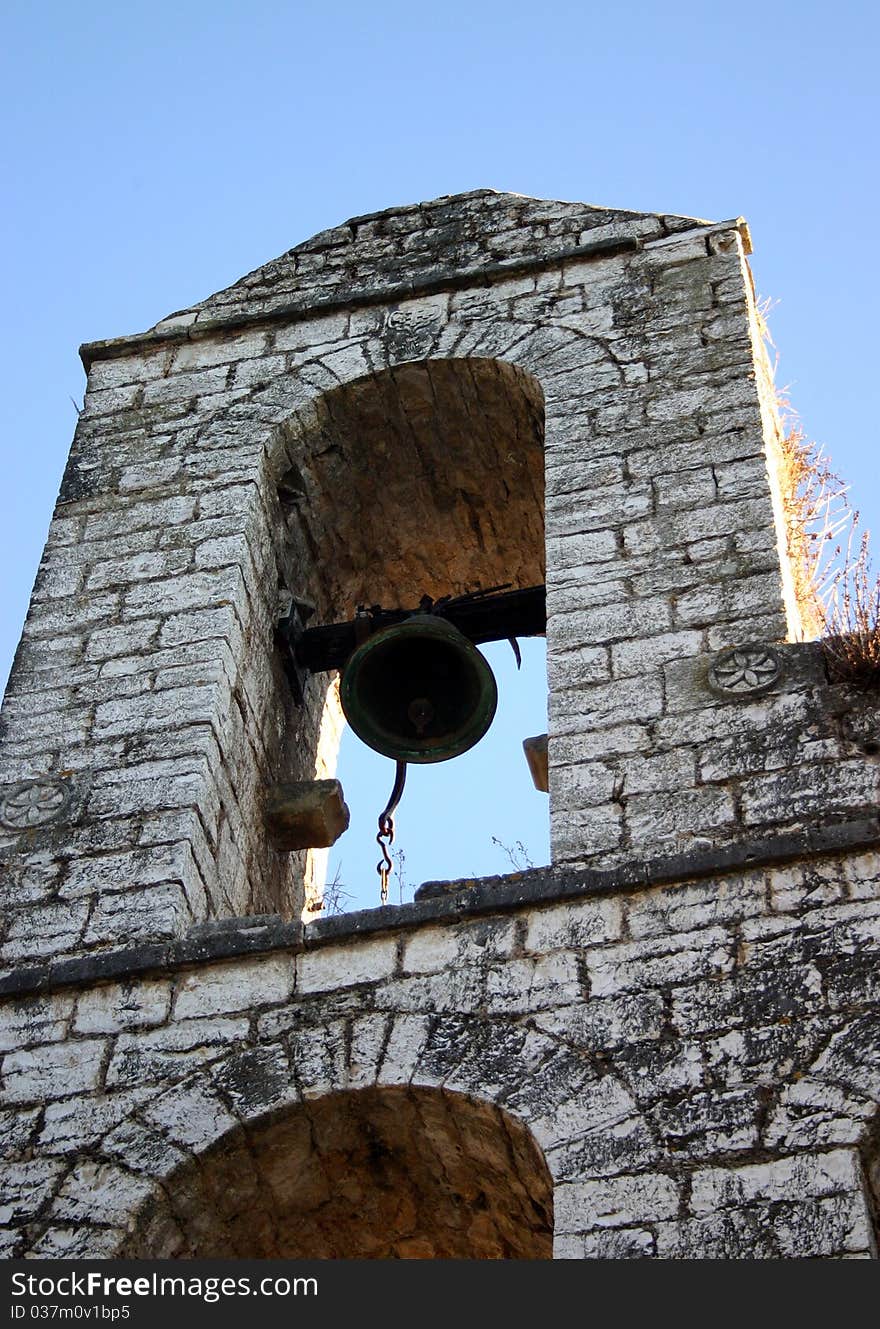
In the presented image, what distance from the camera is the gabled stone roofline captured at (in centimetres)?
853

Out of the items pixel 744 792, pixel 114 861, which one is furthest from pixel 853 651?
pixel 114 861

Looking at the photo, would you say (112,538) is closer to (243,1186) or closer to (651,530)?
(651,530)

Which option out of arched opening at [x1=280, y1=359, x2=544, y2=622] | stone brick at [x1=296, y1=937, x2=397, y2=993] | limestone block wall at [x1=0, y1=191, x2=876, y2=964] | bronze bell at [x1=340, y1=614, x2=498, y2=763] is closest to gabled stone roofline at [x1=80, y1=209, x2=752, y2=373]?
limestone block wall at [x1=0, y1=191, x2=876, y2=964]

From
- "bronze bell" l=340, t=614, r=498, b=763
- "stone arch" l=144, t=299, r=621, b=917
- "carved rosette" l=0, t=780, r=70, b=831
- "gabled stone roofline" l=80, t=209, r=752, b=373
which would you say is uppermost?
"gabled stone roofline" l=80, t=209, r=752, b=373

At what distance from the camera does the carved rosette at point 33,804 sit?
22.9 ft

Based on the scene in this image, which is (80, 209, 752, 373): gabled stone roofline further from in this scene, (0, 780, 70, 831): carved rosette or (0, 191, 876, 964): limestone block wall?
(0, 780, 70, 831): carved rosette

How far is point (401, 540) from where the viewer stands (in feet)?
28.7

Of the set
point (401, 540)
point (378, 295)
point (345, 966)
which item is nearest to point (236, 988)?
point (345, 966)

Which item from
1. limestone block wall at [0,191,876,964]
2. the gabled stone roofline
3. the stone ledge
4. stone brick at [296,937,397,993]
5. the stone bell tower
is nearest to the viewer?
the stone bell tower

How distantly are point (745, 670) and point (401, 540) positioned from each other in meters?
2.30

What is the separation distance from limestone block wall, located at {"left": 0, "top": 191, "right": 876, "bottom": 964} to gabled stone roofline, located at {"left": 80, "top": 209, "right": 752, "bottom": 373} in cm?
1

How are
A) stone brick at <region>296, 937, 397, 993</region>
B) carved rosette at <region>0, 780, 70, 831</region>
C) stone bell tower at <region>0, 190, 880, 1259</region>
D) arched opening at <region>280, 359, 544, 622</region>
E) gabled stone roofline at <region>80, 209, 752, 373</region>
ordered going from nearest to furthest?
stone bell tower at <region>0, 190, 880, 1259</region> → stone brick at <region>296, 937, 397, 993</region> → carved rosette at <region>0, 780, 70, 831</region> → arched opening at <region>280, 359, 544, 622</region> → gabled stone roofline at <region>80, 209, 752, 373</region>

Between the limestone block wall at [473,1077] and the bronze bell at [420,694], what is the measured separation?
1.36m

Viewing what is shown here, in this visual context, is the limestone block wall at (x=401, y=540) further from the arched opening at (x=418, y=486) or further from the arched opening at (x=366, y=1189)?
the arched opening at (x=366, y=1189)
